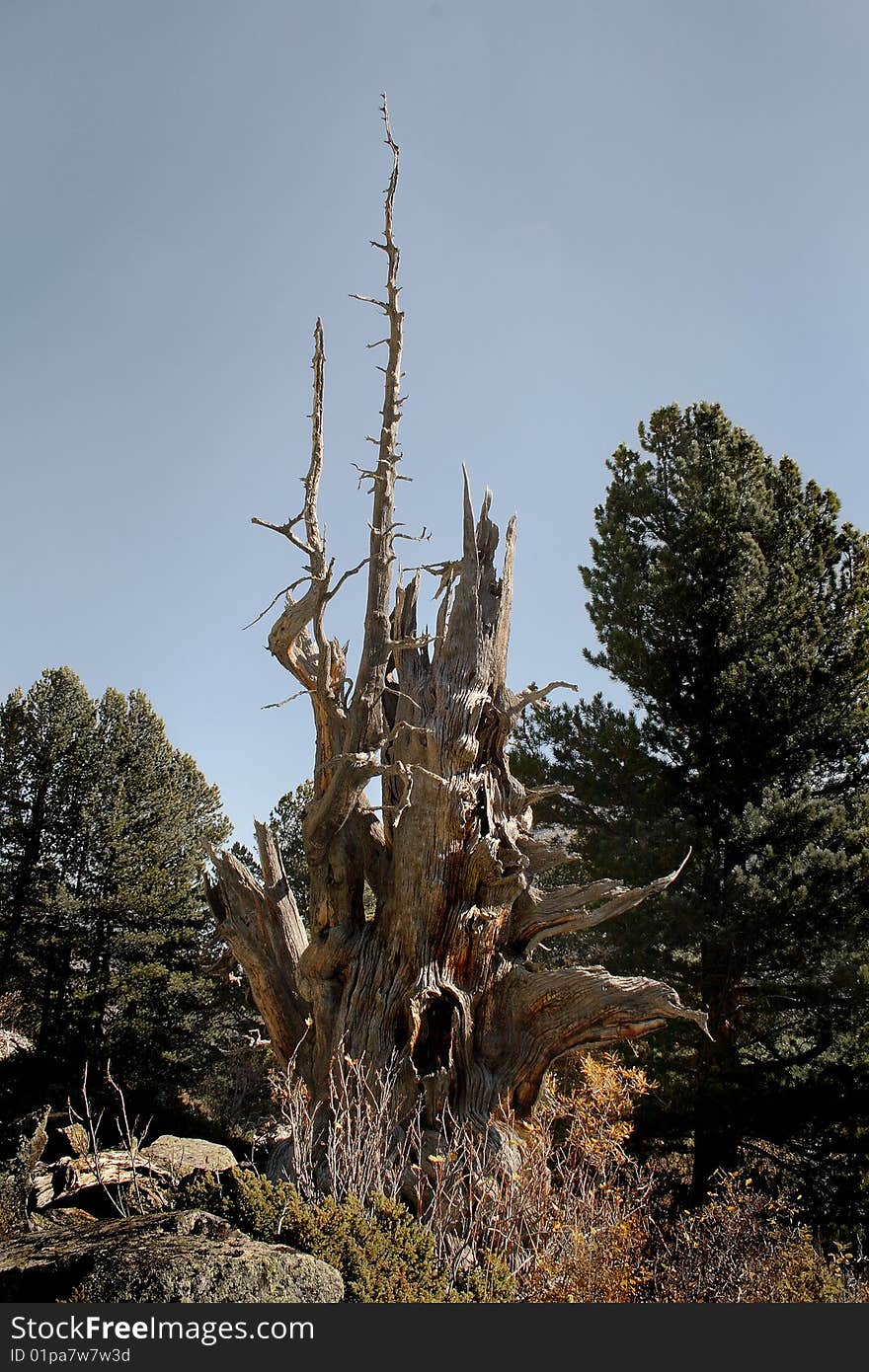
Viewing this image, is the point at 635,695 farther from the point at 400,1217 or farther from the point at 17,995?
the point at 17,995

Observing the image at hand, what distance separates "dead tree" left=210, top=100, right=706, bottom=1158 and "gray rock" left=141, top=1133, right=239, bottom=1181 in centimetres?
130

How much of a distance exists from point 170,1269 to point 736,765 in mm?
10554

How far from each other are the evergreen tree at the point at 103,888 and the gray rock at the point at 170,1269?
13.5 metres

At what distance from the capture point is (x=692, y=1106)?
11000 millimetres

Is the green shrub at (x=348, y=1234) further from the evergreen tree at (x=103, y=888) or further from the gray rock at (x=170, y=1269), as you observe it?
the evergreen tree at (x=103, y=888)

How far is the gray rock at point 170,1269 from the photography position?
4254 mm

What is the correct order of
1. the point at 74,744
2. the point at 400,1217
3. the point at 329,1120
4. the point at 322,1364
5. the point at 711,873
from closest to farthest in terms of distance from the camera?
the point at 322,1364 → the point at 400,1217 → the point at 329,1120 → the point at 711,873 → the point at 74,744

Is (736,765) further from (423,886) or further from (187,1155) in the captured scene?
(187,1155)

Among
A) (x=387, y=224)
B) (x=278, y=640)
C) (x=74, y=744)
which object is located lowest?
(x=278, y=640)

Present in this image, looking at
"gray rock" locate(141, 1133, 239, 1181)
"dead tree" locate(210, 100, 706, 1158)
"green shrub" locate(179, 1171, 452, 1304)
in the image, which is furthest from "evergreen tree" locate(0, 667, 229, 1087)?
"green shrub" locate(179, 1171, 452, 1304)

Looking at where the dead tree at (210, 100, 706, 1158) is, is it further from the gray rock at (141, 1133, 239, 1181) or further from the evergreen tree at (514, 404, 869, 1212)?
the evergreen tree at (514, 404, 869, 1212)

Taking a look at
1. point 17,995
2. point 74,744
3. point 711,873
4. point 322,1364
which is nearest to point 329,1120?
point 322,1364

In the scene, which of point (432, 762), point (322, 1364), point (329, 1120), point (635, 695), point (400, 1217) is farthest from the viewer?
point (635, 695)

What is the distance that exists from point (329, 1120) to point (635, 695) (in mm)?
8204
